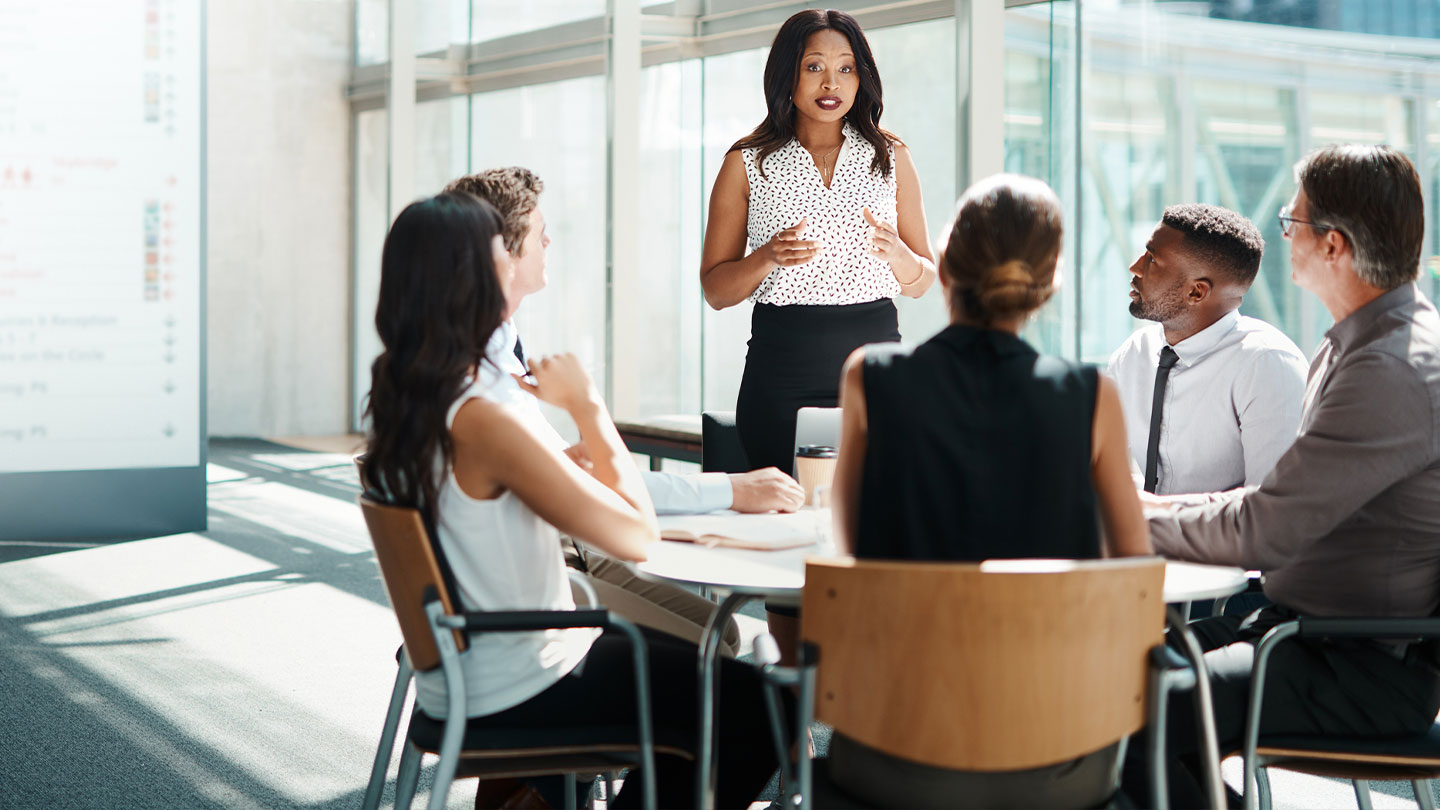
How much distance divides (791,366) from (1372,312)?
1263 millimetres

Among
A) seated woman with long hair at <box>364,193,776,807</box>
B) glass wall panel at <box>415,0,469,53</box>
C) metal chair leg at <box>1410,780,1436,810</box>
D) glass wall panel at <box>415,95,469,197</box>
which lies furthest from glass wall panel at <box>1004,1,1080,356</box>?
glass wall panel at <box>415,95,469,197</box>

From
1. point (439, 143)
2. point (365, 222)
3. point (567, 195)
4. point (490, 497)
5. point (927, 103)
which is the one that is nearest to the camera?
point (490, 497)

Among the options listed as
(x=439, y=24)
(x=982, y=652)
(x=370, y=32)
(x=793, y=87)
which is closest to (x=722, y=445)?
(x=793, y=87)

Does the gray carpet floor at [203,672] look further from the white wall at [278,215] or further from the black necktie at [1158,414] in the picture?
the white wall at [278,215]

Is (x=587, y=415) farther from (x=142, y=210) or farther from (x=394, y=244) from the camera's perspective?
(x=142, y=210)

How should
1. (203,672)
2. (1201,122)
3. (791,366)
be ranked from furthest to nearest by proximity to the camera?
(1201,122) → (203,672) → (791,366)

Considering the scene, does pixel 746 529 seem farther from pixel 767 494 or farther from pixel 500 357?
pixel 500 357

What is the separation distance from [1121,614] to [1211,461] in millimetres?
1186

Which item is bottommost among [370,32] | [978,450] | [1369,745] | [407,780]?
[407,780]

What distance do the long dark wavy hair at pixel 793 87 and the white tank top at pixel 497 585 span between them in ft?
4.41

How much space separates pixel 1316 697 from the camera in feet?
6.21

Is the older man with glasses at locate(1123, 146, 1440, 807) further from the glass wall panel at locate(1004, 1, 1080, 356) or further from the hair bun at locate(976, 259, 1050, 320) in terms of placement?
the glass wall panel at locate(1004, 1, 1080, 356)

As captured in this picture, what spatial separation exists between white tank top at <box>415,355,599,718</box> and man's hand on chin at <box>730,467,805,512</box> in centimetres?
52

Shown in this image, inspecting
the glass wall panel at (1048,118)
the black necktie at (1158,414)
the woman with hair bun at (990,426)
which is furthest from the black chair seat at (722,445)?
the glass wall panel at (1048,118)
